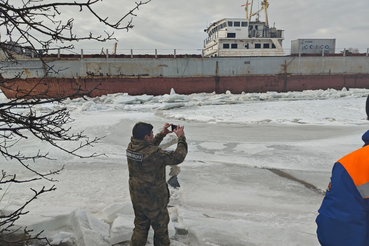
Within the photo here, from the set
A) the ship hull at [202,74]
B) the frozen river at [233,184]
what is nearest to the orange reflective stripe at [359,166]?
the frozen river at [233,184]

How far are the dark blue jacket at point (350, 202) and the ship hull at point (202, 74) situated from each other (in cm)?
1873

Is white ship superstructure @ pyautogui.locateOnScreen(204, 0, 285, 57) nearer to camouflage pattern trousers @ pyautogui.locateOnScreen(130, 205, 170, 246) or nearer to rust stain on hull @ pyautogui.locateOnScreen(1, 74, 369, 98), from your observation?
rust stain on hull @ pyautogui.locateOnScreen(1, 74, 369, 98)

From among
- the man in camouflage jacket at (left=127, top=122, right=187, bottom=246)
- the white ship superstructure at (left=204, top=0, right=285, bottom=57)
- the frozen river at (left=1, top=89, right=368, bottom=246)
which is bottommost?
the frozen river at (left=1, top=89, right=368, bottom=246)

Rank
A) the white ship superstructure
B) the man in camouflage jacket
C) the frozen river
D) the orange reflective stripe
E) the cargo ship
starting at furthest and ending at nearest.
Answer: the white ship superstructure, the cargo ship, the frozen river, the man in camouflage jacket, the orange reflective stripe

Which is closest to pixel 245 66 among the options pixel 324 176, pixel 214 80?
pixel 214 80

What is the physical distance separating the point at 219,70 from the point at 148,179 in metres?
19.3

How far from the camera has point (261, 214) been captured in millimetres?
3719

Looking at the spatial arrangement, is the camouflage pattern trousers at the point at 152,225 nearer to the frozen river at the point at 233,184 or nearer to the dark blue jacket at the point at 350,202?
the frozen river at the point at 233,184

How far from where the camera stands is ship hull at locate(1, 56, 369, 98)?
63.2 ft

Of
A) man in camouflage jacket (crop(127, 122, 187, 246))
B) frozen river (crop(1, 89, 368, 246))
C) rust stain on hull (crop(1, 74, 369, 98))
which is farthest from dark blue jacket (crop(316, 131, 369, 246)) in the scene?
rust stain on hull (crop(1, 74, 369, 98))

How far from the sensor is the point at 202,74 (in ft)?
68.2

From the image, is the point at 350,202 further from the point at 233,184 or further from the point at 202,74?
the point at 202,74

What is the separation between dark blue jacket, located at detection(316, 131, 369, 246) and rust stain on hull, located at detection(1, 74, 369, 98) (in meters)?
19.3

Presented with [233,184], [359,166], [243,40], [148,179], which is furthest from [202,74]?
[359,166]
